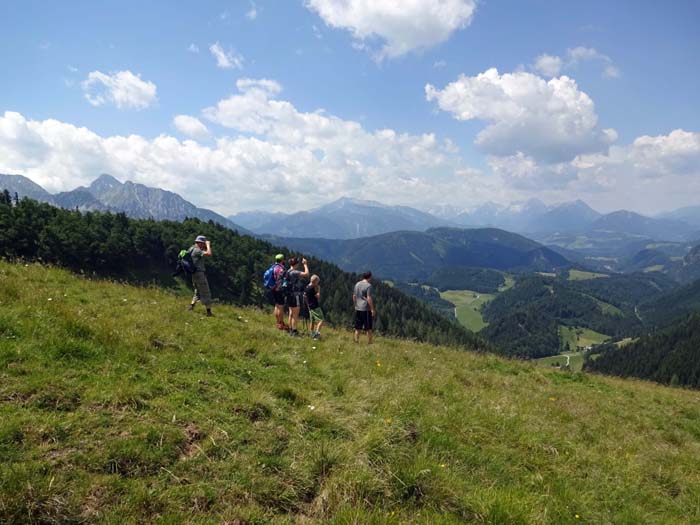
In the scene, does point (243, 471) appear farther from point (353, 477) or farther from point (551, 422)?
point (551, 422)

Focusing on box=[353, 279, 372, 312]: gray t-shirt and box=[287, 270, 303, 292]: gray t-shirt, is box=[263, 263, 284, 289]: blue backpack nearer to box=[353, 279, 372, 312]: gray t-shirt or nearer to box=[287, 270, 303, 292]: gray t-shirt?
box=[287, 270, 303, 292]: gray t-shirt

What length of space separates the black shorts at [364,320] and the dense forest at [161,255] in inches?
1538

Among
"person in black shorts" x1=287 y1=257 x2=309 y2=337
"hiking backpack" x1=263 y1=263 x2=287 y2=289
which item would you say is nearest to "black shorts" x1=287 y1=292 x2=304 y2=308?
"person in black shorts" x1=287 y1=257 x2=309 y2=337

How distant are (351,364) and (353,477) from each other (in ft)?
18.8

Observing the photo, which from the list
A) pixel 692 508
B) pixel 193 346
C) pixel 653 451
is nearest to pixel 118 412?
pixel 193 346

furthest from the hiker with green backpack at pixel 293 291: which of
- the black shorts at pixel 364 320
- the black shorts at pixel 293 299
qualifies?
the black shorts at pixel 364 320

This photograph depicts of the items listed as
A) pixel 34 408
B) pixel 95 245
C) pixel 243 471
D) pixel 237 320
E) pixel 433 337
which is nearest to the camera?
pixel 243 471

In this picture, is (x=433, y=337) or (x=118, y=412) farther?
(x=433, y=337)

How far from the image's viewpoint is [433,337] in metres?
113

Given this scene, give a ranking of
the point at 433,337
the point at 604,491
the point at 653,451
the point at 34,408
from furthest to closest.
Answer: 1. the point at 433,337
2. the point at 653,451
3. the point at 604,491
4. the point at 34,408

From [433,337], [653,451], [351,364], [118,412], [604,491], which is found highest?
[118,412]

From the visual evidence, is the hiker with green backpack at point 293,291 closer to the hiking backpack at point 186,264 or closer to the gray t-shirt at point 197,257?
the gray t-shirt at point 197,257

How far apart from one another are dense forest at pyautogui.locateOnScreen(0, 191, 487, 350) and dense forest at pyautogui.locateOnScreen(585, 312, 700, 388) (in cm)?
5727

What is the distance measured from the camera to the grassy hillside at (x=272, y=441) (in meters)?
4.45
